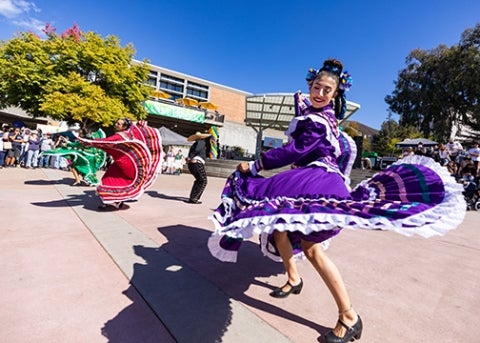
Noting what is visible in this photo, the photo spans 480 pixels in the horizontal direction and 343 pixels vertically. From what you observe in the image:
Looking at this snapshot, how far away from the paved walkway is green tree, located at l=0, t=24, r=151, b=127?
11.1 meters

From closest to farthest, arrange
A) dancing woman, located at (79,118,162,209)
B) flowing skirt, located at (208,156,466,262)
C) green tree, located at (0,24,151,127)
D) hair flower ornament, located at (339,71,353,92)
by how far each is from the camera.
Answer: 1. flowing skirt, located at (208,156,466,262)
2. hair flower ornament, located at (339,71,353,92)
3. dancing woman, located at (79,118,162,209)
4. green tree, located at (0,24,151,127)

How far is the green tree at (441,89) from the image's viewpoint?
21.3 meters

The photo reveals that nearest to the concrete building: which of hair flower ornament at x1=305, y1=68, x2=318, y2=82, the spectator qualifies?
the spectator

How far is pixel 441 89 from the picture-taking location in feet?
75.5

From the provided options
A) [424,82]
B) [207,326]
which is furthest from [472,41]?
[207,326]

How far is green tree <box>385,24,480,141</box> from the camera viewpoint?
21266mm

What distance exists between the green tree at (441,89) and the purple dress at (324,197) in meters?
25.8

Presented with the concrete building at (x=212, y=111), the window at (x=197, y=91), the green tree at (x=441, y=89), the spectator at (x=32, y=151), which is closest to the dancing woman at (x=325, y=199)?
the spectator at (x=32, y=151)

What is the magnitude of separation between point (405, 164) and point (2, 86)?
1733cm

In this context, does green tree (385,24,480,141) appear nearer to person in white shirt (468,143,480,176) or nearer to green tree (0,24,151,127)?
person in white shirt (468,143,480,176)

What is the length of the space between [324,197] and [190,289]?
50.4 inches

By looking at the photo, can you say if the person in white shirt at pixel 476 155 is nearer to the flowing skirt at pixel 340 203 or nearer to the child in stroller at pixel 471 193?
the child in stroller at pixel 471 193

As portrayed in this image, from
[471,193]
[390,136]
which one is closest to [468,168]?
[471,193]

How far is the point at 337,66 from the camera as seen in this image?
2115 millimetres
